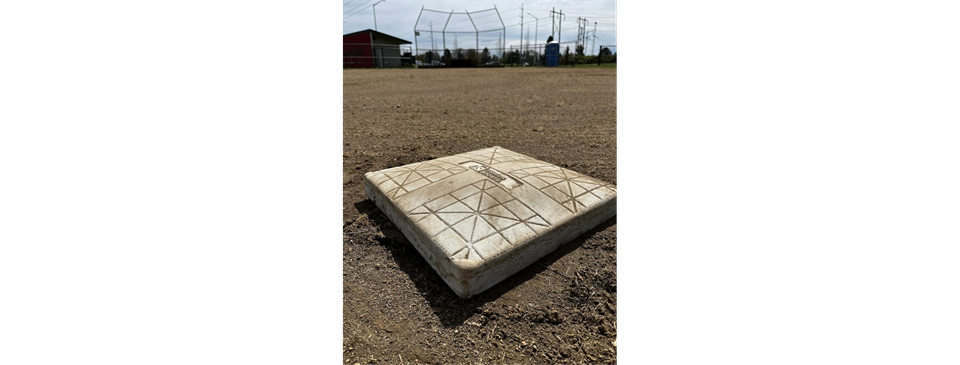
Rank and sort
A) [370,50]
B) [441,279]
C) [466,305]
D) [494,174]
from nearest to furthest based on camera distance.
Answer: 1. [466,305]
2. [441,279]
3. [494,174]
4. [370,50]

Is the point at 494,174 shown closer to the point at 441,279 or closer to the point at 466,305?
the point at 441,279

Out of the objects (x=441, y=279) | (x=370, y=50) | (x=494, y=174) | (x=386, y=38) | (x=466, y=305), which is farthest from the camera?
(x=386, y=38)

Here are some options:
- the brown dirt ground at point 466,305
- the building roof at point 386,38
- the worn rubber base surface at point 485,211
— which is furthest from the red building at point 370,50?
the brown dirt ground at point 466,305

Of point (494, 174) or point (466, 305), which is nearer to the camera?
point (466, 305)

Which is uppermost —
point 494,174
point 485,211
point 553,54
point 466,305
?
point 553,54

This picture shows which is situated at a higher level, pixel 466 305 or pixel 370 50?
pixel 370 50

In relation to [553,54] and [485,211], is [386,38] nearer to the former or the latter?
[553,54]

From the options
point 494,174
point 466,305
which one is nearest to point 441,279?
point 466,305
